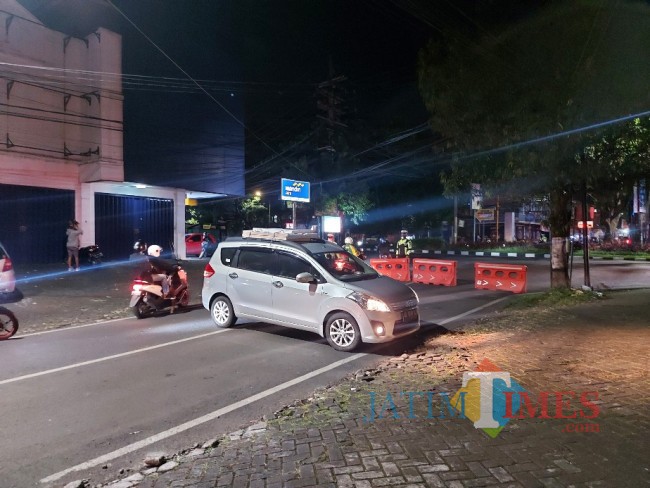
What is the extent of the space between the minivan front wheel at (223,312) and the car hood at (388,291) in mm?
2679

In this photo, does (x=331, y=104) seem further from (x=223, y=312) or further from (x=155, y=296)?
(x=223, y=312)

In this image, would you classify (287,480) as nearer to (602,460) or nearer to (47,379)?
(602,460)

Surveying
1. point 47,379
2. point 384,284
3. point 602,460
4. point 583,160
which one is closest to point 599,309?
point 583,160

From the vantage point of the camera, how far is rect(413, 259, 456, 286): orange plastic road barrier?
52.2ft

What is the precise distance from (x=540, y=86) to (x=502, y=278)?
657cm

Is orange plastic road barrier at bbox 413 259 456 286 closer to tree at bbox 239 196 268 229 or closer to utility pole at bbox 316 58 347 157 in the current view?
utility pole at bbox 316 58 347 157

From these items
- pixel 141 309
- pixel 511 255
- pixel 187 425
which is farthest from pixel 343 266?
pixel 511 255

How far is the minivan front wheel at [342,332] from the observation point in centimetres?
716

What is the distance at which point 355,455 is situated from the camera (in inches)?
146

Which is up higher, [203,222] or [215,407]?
[203,222]

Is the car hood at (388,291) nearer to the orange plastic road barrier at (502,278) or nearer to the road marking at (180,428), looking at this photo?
the road marking at (180,428)

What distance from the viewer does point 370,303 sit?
707 centimetres

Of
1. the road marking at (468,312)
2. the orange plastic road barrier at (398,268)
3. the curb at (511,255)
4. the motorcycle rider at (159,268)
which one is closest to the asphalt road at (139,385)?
the road marking at (468,312)

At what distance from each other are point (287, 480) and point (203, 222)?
4333cm
